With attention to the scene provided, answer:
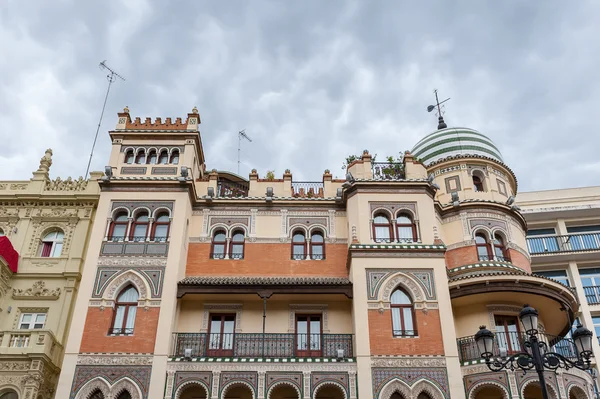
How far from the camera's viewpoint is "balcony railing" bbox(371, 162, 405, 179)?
83.5 ft

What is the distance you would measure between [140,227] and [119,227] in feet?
2.69

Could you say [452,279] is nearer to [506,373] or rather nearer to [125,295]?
[506,373]

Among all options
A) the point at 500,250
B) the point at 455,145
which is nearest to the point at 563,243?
the point at 455,145

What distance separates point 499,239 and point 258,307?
415 inches

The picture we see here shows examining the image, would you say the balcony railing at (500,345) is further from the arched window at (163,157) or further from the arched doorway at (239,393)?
the arched window at (163,157)

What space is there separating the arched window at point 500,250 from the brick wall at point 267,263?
622 centimetres

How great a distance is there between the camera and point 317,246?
2473cm

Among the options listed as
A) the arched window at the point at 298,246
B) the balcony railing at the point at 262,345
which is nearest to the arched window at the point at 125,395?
the balcony railing at the point at 262,345

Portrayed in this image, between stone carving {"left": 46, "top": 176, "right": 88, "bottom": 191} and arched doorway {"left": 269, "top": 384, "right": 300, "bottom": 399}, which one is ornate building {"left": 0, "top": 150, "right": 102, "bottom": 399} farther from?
arched doorway {"left": 269, "top": 384, "right": 300, "bottom": 399}

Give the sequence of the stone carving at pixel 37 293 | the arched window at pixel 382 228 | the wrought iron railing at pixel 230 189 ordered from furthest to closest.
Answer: the wrought iron railing at pixel 230 189, the arched window at pixel 382 228, the stone carving at pixel 37 293

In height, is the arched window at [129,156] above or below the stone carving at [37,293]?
above

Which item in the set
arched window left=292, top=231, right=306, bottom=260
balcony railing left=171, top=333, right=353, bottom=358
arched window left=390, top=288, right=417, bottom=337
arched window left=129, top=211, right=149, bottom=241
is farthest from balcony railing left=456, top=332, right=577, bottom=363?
arched window left=129, top=211, right=149, bottom=241

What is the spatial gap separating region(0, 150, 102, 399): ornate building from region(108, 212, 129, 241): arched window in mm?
1693

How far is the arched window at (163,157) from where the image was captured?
25750 millimetres
